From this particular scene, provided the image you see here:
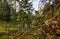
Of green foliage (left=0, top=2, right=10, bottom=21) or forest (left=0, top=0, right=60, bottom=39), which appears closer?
forest (left=0, top=0, right=60, bottom=39)

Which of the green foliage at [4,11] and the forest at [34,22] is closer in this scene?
the forest at [34,22]

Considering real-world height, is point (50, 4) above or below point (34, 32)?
above

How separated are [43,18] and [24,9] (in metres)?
3.08

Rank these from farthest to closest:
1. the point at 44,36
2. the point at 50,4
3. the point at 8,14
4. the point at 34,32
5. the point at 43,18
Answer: the point at 8,14, the point at 50,4, the point at 43,18, the point at 34,32, the point at 44,36

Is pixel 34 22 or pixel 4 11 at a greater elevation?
pixel 4 11

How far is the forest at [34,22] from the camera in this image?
4.55 m

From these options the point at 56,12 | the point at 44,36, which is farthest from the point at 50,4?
the point at 44,36

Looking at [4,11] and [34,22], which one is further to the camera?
[4,11]

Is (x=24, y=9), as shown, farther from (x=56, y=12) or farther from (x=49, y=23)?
(x=49, y=23)

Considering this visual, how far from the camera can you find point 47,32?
4.52 meters

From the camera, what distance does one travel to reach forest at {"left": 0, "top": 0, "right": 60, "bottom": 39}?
455 centimetres

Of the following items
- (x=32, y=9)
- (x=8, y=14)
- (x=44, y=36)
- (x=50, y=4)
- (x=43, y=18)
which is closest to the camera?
(x=44, y=36)

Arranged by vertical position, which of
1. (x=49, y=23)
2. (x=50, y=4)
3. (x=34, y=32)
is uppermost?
(x=50, y=4)

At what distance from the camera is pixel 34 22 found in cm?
574
